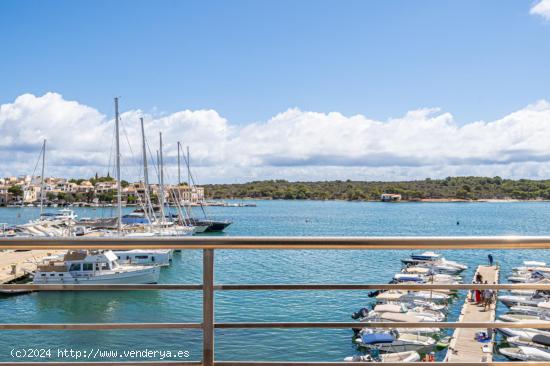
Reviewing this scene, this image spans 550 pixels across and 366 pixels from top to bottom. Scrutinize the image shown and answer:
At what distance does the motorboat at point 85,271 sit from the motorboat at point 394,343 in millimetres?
10553

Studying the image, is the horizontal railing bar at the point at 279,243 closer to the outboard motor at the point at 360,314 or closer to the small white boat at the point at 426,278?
the outboard motor at the point at 360,314

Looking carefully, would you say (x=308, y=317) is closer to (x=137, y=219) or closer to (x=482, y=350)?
(x=482, y=350)

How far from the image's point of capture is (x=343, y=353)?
39.9ft

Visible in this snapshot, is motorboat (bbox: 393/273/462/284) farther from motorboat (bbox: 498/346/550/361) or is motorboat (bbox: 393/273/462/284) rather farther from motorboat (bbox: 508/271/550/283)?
motorboat (bbox: 498/346/550/361)

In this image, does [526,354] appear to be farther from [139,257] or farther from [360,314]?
[139,257]

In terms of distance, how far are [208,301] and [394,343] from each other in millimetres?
11651

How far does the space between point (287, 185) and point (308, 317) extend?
11943 cm

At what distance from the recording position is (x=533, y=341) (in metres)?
12.5

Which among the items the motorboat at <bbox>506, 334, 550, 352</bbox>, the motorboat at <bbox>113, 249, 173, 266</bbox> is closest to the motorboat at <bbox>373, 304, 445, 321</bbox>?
the motorboat at <bbox>506, 334, 550, 352</bbox>

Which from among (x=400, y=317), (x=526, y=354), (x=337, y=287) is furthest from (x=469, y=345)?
(x=337, y=287)

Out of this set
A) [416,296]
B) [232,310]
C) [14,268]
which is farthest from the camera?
[14,268]

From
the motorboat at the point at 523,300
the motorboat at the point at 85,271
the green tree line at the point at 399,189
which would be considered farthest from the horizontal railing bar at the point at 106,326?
the green tree line at the point at 399,189

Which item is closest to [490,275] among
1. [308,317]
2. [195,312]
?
[308,317]

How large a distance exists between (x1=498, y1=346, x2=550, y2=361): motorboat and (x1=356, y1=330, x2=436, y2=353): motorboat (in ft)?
5.42
